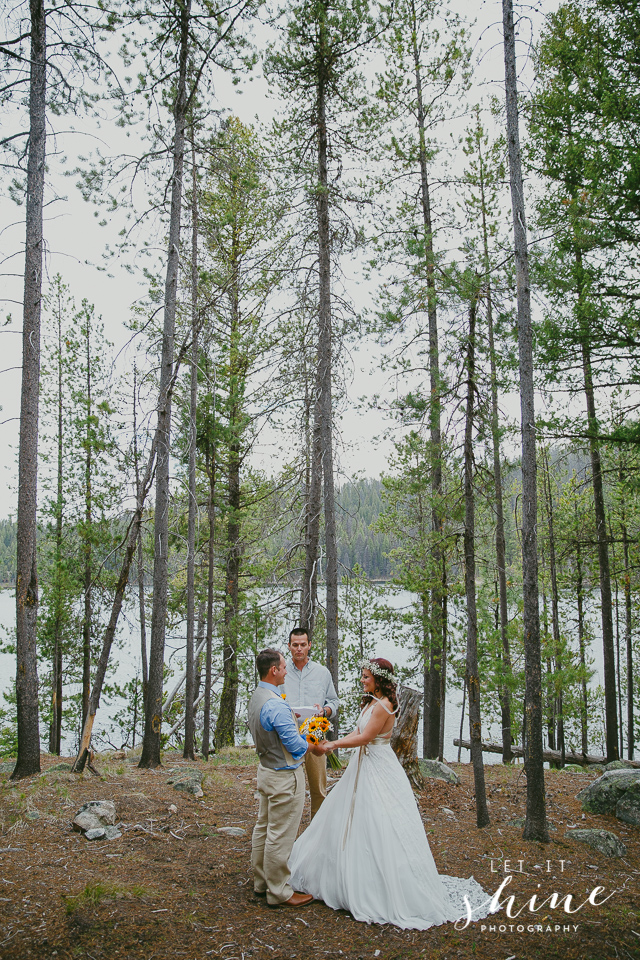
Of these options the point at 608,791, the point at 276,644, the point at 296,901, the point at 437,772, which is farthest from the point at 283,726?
the point at 276,644

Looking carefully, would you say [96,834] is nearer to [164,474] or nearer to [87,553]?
[164,474]

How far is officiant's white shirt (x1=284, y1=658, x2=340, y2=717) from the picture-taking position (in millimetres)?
5812

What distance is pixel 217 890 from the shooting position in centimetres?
445

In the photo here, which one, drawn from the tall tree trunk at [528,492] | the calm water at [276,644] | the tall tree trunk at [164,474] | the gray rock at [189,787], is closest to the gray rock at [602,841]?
the tall tree trunk at [528,492]

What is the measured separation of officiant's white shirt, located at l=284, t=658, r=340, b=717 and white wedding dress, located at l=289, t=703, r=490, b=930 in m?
1.12

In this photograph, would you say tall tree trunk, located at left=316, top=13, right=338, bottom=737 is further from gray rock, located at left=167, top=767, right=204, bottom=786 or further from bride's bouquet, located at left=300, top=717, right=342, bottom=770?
bride's bouquet, located at left=300, top=717, right=342, bottom=770

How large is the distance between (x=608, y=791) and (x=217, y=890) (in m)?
5.24

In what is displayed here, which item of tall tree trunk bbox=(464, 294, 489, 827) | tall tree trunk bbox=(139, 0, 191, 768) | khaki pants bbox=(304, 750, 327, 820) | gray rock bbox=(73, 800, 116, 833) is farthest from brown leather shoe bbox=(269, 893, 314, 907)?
tall tree trunk bbox=(139, 0, 191, 768)

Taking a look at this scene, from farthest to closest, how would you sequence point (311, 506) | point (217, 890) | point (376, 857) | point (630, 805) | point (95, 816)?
1. point (311, 506)
2. point (630, 805)
3. point (95, 816)
4. point (217, 890)
5. point (376, 857)

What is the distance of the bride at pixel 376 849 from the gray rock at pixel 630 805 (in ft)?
10.2

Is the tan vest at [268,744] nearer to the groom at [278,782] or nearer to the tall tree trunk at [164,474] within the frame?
the groom at [278,782]

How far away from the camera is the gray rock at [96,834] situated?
211 inches

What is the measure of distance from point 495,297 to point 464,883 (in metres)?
6.01

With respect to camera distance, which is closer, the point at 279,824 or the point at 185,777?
the point at 279,824
